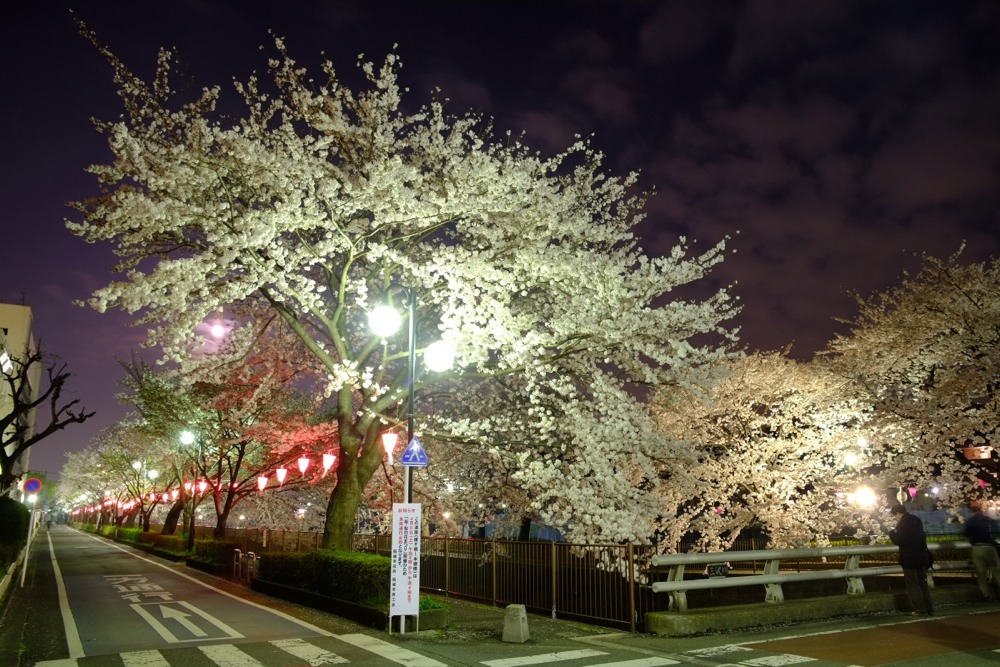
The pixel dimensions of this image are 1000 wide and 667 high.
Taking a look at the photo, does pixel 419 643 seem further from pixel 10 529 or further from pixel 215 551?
pixel 10 529

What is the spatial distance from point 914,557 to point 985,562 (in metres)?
3.58

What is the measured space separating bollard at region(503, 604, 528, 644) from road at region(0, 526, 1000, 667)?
195 millimetres

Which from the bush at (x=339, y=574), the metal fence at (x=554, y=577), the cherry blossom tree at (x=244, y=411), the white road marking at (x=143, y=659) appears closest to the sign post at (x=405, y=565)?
the bush at (x=339, y=574)

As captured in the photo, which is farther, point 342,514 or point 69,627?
point 342,514

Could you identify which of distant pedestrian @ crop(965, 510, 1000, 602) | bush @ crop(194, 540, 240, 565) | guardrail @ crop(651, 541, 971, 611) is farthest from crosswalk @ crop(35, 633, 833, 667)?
bush @ crop(194, 540, 240, 565)

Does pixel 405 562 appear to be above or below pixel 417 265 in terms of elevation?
below

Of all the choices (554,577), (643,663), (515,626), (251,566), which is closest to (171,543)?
(251,566)

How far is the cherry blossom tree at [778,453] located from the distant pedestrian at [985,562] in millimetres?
8734

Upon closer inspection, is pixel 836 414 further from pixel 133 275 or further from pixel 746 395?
pixel 133 275

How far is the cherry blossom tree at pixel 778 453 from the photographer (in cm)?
2255

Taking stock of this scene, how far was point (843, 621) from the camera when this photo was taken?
1141 centimetres

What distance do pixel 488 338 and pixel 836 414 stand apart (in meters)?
15.1

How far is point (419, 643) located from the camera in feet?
33.0

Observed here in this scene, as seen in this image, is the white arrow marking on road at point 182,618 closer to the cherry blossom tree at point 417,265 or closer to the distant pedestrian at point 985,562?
the cherry blossom tree at point 417,265
